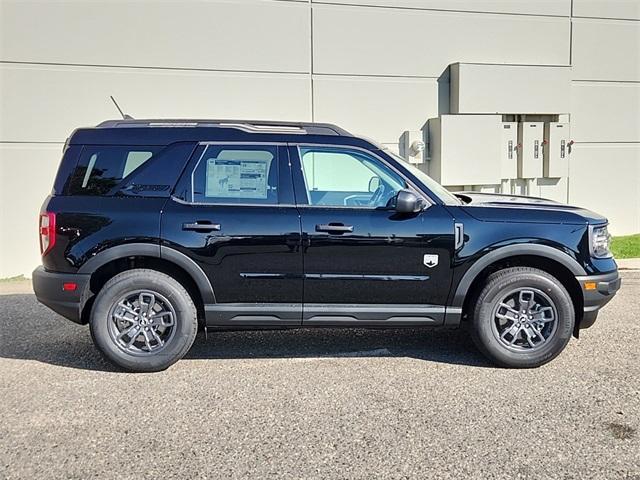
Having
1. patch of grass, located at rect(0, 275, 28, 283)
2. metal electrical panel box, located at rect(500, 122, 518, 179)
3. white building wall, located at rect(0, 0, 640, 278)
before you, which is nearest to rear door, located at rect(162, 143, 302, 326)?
white building wall, located at rect(0, 0, 640, 278)

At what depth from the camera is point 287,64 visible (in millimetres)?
9656

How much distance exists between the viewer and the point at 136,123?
4859 millimetres

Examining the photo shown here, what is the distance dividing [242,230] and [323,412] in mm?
1527

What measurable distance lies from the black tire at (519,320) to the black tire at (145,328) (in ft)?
7.62

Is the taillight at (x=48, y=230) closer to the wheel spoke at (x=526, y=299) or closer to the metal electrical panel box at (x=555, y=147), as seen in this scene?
the wheel spoke at (x=526, y=299)

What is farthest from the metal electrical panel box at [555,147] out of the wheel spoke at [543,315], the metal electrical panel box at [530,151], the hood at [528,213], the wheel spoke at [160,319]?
the wheel spoke at [160,319]

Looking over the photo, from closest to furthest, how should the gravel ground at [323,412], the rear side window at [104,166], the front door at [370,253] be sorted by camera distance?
the gravel ground at [323,412]
the front door at [370,253]
the rear side window at [104,166]

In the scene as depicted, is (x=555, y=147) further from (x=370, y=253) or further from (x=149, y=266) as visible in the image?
(x=149, y=266)

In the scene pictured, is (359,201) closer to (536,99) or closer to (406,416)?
(406,416)

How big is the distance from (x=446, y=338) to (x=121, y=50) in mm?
6869

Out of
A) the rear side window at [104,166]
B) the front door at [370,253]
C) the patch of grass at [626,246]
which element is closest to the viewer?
the front door at [370,253]

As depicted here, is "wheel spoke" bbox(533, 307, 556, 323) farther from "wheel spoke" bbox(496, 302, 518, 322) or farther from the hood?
the hood

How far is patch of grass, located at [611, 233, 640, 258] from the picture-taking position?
985 centimetres

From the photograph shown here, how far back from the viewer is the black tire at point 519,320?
4594 mm
